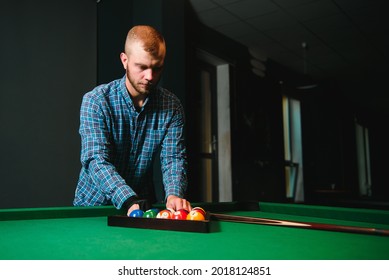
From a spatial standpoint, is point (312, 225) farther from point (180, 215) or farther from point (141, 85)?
point (141, 85)

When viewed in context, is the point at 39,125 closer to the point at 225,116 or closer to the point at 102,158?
the point at 102,158

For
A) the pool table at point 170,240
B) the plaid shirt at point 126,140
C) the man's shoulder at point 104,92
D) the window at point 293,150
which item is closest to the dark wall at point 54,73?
the plaid shirt at point 126,140

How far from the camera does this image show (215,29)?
4.66 m

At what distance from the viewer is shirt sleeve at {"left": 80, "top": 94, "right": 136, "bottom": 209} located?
5.21ft

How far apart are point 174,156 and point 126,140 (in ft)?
0.86

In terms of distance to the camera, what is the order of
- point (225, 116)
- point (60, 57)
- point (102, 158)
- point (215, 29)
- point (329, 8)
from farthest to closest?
1. point (225, 116)
2. point (215, 29)
3. point (329, 8)
4. point (60, 57)
5. point (102, 158)

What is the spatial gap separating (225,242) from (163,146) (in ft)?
3.47

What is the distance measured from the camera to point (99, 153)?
168cm

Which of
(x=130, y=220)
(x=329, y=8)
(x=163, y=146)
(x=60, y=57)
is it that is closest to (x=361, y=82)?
(x=329, y=8)

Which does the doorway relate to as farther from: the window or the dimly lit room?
the window

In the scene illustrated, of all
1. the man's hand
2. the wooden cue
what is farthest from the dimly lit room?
the man's hand

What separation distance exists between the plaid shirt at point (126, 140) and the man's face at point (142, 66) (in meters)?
0.13

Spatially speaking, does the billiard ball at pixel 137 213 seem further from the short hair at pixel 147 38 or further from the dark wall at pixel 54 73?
the dark wall at pixel 54 73

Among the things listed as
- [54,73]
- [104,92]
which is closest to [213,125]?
[54,73]
